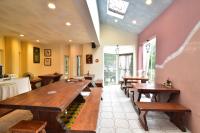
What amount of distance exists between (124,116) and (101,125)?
2.69 feet

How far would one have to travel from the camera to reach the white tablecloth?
3788mm

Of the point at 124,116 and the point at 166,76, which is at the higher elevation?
the point at 166,76

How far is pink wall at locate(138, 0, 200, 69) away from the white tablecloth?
4408 millimetres

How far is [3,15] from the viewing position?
12.0 ft

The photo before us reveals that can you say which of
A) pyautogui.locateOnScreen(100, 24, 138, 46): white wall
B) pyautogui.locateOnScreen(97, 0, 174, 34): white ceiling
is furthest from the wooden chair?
pyautogui.locateOnScreen(100, 24, 138, 46): white wall

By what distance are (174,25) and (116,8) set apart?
3080 millimetres

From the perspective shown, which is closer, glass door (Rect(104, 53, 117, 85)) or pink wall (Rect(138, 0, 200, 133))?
pink wall (Rect(138, 0, 200, 133))

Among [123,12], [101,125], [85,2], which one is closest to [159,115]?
[101,125]

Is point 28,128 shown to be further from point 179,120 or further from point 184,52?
point 184,52

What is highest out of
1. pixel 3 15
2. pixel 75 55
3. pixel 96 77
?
A: pixel 3 15

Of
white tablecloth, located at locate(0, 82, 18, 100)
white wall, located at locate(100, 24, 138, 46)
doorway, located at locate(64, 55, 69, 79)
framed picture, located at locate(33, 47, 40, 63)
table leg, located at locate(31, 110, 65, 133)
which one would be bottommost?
table leg, located at locate(31, 110, 65, 133)

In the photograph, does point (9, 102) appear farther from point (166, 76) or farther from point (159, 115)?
point (166, 76)

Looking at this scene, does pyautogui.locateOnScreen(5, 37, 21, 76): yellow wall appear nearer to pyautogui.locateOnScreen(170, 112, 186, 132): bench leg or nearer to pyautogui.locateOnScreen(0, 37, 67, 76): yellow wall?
pyautogui.locateOnScreen(0, 37, 67, 76): yellow wall

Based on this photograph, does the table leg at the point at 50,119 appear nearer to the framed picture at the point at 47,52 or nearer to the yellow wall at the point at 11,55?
the yellow wall at the point at 11,55
